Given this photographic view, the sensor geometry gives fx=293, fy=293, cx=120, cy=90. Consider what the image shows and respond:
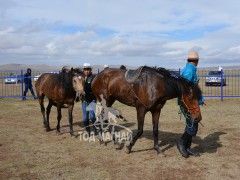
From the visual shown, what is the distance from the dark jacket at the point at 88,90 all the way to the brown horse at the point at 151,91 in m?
1.01

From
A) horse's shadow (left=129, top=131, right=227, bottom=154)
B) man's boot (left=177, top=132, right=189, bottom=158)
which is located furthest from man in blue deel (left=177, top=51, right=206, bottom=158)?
horse's shadow (left=129, top=131, right=227, bottom=154)

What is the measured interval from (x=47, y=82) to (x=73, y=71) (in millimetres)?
1130

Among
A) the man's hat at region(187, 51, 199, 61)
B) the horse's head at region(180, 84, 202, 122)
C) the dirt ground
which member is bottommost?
the dirt ground

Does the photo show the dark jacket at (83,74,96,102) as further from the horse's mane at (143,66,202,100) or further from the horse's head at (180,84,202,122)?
the horse's head at (180,84,202,122)

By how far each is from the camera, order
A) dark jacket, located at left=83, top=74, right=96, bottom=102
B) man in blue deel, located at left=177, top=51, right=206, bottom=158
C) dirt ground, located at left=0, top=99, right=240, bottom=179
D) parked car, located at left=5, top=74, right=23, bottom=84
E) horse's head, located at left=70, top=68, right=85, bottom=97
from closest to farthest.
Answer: dirt ground, located at left=0, top=99, right=240, bottom=179 → man in blue deel, located at left=177, top=51, right=206, bottom=158 → horse's head, located at left=70, top=68, right=85, bottom=97 → dark jacket, located at left=83, top=74, right=96, bottom=102 → parked car, located at left=5, top=74, right=23, bottom=84

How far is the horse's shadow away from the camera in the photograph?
6.65 meters

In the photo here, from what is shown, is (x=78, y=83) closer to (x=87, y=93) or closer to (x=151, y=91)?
(x=87, y=93)

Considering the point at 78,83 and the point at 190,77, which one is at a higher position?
the point at 190,77

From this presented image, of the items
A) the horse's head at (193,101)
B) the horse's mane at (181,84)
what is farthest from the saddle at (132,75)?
the horse's head at (193,101)

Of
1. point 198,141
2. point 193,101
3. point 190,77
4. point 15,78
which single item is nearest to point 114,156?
point 193,101

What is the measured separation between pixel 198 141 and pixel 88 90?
318 centimetres

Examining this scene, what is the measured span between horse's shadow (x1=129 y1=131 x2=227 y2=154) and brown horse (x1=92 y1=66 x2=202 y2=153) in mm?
868

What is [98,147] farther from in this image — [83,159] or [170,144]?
[170,144]

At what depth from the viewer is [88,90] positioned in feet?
26.3
